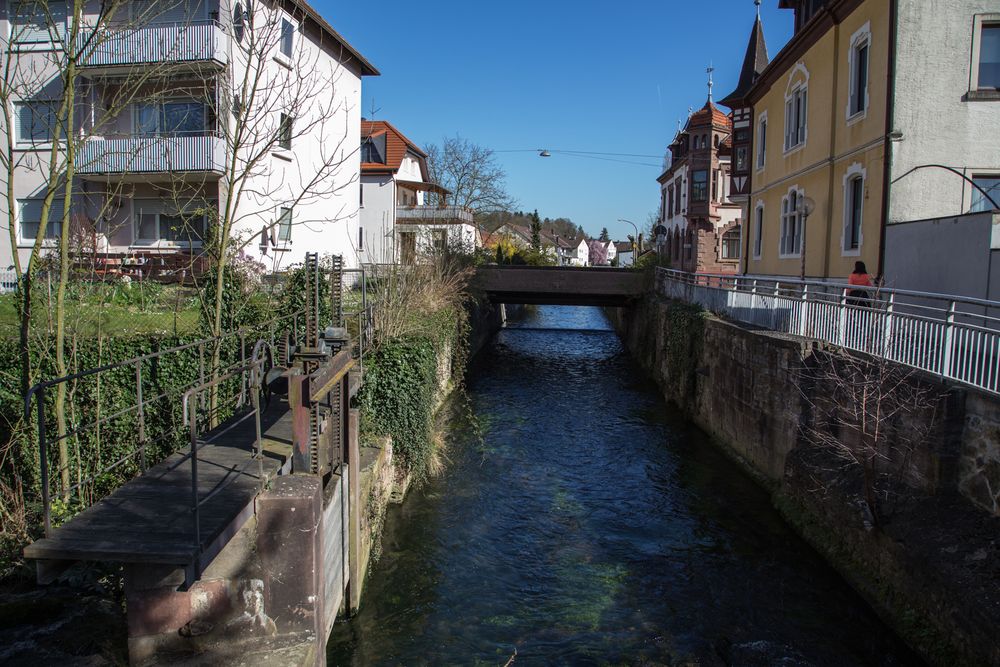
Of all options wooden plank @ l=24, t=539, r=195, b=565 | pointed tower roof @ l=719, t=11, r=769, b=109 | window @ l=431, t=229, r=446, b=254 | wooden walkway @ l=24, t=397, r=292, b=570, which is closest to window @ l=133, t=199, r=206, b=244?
window @ l=431, t=229, r=446, b=254

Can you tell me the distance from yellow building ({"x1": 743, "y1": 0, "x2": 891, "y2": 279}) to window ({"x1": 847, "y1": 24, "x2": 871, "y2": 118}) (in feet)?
0.08

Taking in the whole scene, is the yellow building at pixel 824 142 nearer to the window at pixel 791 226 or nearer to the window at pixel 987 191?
the window at pixel 791 226

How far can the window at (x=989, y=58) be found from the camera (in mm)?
14320

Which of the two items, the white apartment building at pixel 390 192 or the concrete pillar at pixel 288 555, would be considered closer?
the concrete pillar at pixel 288 555

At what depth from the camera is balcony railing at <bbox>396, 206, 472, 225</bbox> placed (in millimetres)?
40000

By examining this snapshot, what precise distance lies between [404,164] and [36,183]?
83.0ft

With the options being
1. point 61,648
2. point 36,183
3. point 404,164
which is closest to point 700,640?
point 61,648

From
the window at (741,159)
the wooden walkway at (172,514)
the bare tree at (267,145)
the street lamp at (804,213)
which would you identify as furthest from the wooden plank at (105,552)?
the window at (741,159)

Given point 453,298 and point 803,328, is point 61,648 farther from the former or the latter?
point 453,298

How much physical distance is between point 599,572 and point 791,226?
51.7ft

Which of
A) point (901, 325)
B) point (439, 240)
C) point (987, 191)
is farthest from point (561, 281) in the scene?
point (901, 325)

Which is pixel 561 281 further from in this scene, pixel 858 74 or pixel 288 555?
pixel 288 555

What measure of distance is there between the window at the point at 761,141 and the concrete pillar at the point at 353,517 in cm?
2111

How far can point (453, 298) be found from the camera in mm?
21219
